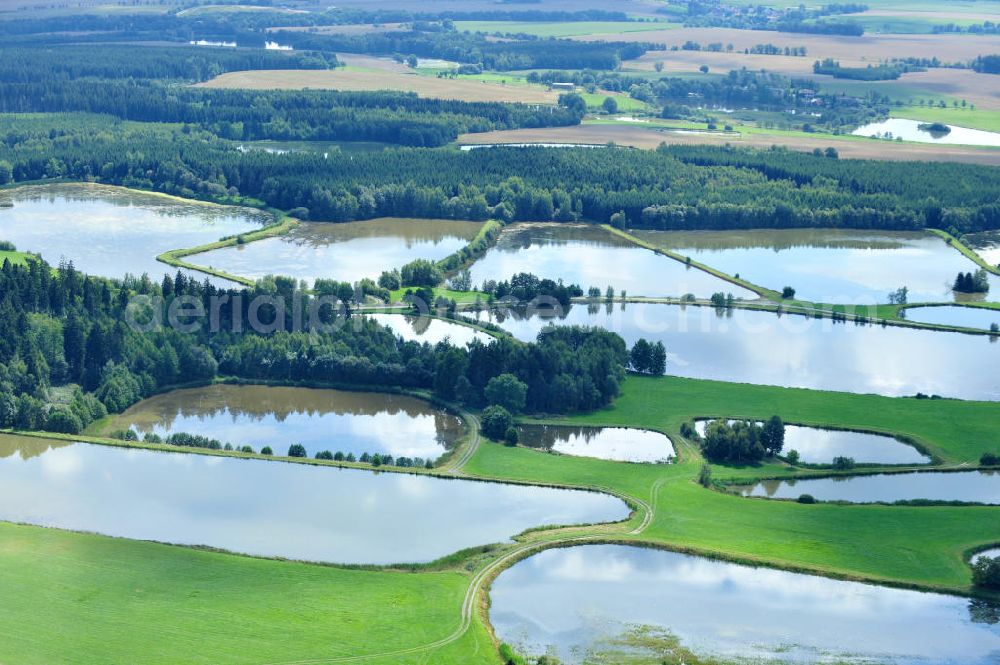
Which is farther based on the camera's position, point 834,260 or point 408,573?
point 834,260

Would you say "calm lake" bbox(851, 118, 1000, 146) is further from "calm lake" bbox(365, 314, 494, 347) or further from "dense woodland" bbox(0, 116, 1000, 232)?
"calm lake" bbox(365, 314, 494, 347)

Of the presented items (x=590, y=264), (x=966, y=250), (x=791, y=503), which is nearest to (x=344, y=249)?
(x=590, y=264)

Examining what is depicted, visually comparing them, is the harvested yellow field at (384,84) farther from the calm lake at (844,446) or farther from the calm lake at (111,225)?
the calm lake at (844,446)

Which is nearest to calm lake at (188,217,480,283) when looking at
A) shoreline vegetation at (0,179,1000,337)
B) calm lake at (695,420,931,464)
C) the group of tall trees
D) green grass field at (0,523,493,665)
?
shoreline vegetation at (0,179,1000,337)

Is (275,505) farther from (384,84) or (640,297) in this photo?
(384,84)

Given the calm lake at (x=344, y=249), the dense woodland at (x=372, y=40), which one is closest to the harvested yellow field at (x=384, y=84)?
the dense woodland at (x=372, y=40)
